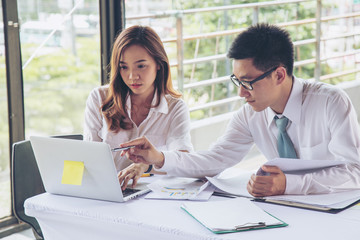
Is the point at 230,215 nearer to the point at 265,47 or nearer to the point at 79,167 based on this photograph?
the point at 79,167

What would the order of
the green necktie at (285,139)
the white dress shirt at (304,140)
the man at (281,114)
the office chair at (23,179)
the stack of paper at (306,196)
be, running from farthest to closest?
1. the office chair at (23,179)
2. the green necktie at (285,139)
3. the man at (281,114)
4. the white dress shirt at (304,140)
5. the stack of paper at (306,196)

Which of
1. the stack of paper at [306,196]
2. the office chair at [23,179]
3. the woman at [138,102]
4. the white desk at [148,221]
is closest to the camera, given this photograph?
the white desk at [148,221]

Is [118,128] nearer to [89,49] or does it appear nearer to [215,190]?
[215,190]

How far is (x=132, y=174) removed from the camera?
177 centimetres

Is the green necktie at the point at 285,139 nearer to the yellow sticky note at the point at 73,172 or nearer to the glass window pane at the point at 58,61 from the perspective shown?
the yellow sticky note at the point at 73,172

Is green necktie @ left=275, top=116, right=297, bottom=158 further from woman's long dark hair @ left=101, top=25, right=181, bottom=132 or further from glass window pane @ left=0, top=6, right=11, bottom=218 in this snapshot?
glass window pane @ left=0, top=6, right=11, bottom=218

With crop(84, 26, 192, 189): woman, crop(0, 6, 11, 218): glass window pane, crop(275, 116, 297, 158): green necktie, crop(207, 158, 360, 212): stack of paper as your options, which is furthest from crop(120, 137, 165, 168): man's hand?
crop(0, 6, 11, 218): glass window pane

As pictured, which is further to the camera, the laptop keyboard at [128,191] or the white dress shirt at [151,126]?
the white dress shirt at [151,126]

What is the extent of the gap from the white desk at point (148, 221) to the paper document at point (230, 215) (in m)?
0.02

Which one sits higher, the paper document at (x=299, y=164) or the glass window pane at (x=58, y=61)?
the glass window pane at (x=58, y=61)

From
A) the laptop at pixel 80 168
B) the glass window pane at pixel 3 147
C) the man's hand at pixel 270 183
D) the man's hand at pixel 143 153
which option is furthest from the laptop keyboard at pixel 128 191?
the glass window pane at pixel 3 147

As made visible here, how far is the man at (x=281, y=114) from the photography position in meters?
1.72

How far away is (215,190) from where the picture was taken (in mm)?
1688

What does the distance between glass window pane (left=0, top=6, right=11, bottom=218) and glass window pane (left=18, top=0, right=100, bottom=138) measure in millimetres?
136
